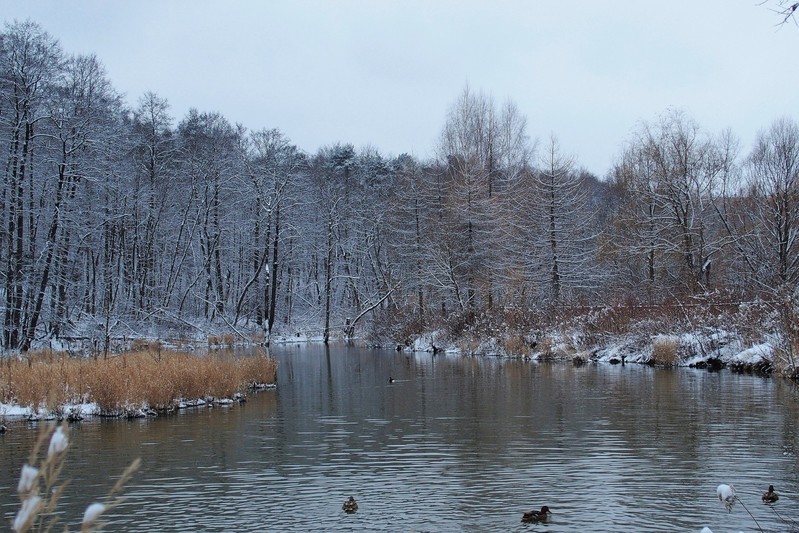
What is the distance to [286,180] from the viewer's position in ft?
155

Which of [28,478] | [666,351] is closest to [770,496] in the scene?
[28,478]

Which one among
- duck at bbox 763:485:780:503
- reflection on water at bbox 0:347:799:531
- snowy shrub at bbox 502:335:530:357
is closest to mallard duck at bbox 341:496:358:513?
reflection on water at bbox 0:347:799:531

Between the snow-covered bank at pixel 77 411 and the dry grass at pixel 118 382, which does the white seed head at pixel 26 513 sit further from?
the snow-covered bank at pixel 77 411

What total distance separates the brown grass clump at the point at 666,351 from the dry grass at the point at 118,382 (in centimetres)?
1396

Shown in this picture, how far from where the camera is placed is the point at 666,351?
24219 millimetres

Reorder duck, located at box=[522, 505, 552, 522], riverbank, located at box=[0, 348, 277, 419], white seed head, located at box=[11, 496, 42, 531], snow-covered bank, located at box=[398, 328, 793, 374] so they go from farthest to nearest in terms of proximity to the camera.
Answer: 1. snow-covered bank, located at box=[398, 328, 793, 374]
2. riverbank, located at box=[0, 348, 277, 419]
3. duck, located at box=[522, 505, 552, 522]
4. white seed head, located at box=[11, 496, 42, 531]

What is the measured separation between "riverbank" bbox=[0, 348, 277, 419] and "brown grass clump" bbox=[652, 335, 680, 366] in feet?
45.8

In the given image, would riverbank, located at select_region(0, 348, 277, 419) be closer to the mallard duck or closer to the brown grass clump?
the mallard duck

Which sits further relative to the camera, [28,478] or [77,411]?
[77,411]

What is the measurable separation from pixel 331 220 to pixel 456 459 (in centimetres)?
4392

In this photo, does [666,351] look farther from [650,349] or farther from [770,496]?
[770,496]

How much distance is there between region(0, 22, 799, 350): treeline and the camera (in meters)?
28.0

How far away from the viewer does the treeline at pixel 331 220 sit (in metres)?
28.0

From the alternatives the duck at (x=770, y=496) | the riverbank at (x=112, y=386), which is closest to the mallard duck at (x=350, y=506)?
the duck at (x=770, y=496)
